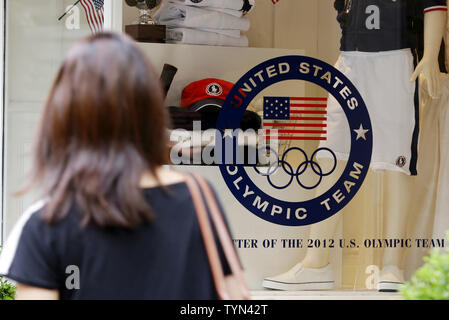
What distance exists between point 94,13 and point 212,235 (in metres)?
2.86

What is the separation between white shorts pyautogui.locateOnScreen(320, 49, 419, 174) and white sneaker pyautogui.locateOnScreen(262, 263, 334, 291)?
58cm

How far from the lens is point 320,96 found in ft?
14.3

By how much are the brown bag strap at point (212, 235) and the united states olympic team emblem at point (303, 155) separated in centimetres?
248

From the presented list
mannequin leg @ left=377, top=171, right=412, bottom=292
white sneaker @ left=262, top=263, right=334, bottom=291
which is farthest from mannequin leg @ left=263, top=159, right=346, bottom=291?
mannequin leg @ left=377, top=171, right=412, bottom=292

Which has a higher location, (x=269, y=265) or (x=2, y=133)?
(x=2, y=133)

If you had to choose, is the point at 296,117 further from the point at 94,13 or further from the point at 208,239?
the point at 208,239

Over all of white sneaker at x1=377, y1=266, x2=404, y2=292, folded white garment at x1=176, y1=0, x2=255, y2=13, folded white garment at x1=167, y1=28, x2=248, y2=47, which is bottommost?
white sneaker at x1=377, y1=266, x2=404, y2=292

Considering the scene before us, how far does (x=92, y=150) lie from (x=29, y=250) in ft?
0.77

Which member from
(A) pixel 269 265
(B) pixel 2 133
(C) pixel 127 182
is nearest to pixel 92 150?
(C) pixel 127 182

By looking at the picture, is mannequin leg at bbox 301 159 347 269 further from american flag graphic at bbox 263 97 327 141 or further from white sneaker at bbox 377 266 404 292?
white sneaker at bbox 377 266 404 292

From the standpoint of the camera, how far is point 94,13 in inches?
174

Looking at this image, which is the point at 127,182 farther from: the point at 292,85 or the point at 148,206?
the point at 292,85

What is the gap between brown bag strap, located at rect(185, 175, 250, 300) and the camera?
1.77m

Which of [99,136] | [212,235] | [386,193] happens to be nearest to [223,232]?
[212,235]
